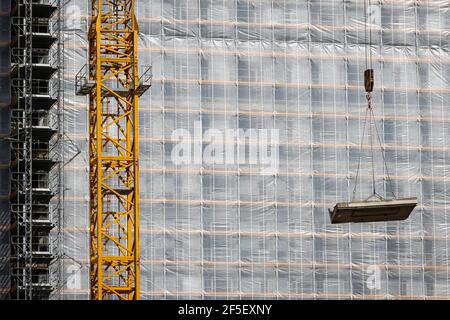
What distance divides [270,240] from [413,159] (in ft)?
35.0

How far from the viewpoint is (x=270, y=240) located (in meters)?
95.8

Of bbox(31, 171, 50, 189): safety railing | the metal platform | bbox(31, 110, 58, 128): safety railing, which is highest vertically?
bbox(31, 110, 58, 128): safety railing

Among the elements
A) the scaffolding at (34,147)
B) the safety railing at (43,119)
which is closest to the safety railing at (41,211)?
the scaffolding at (34,147)

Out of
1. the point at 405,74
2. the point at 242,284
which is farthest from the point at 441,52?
the point at 242,284

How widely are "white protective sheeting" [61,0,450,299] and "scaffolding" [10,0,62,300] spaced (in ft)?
4.05

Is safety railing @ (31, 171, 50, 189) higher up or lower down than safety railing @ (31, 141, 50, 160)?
lower down

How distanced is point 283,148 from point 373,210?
27.9m

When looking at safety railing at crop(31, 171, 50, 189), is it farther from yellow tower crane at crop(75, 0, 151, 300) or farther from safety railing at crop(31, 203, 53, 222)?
yellow tower crane at crop(75, 0, 151, 300)

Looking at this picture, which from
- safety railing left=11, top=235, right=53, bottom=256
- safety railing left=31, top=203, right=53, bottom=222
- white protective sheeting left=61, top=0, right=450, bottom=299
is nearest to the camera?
safety railing left=11, top=235, right=53, bottom=256

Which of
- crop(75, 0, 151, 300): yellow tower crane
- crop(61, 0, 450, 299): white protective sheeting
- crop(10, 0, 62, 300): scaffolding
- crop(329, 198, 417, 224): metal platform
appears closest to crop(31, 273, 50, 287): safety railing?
crop(10, 0, 62, 300): scaffolding

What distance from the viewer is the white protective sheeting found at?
311ft

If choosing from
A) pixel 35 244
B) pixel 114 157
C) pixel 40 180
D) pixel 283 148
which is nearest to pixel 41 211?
pixel 40 180

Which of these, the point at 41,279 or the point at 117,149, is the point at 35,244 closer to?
the point at 41,279

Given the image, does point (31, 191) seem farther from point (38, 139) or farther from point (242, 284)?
point (242, 284)
